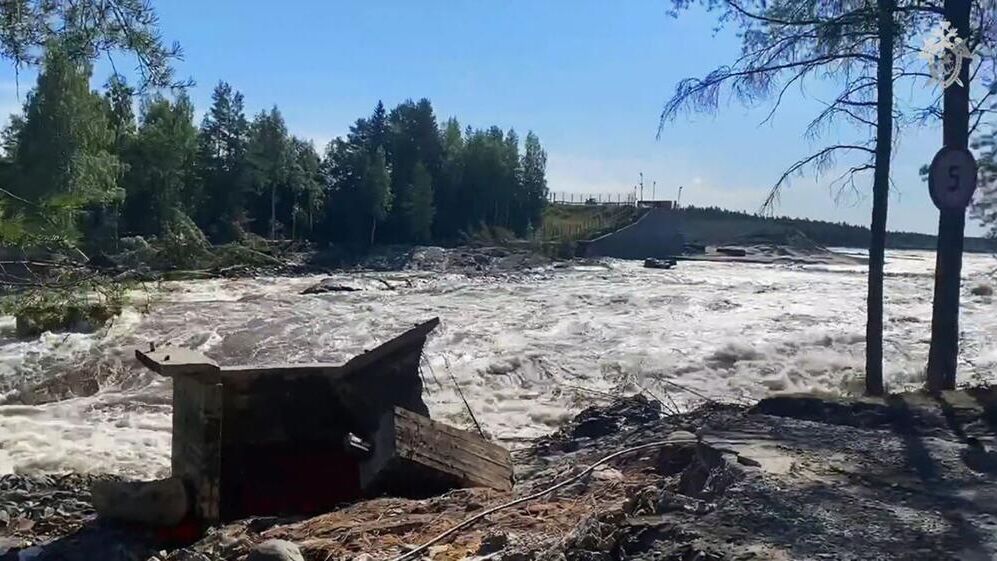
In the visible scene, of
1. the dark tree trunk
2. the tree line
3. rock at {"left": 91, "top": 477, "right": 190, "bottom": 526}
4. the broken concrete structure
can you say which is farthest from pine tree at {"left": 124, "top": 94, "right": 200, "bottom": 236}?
the dark tree trunk

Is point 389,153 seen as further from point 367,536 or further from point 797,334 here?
point 367,536

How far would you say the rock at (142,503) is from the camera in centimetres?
607

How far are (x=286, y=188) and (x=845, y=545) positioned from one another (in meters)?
54.1

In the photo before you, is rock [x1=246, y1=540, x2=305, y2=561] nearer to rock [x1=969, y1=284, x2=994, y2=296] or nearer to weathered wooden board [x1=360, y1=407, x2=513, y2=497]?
weathered wooden board [x1=360, y1=407, x2=513, y2=497]

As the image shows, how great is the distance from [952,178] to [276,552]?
18.4 ft

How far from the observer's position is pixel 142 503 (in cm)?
606

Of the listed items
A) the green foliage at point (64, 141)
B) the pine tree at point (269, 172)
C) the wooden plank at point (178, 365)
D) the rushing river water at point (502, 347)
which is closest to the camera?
the wooden plank at point (178, 365)

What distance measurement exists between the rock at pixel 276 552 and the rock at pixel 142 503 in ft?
5.58

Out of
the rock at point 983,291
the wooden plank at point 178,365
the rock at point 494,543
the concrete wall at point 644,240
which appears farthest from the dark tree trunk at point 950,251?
the concrete wall at point 644,240

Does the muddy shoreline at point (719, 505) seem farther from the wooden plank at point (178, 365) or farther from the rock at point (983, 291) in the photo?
the rock at point (983, 291)

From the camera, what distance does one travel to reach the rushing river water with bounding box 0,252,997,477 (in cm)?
1217

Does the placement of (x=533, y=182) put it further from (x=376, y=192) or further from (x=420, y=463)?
(x=420, y=463)

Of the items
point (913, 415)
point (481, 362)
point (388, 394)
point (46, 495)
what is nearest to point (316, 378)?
point (388, 394)

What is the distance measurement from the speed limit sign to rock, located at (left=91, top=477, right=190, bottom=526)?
5947mm
